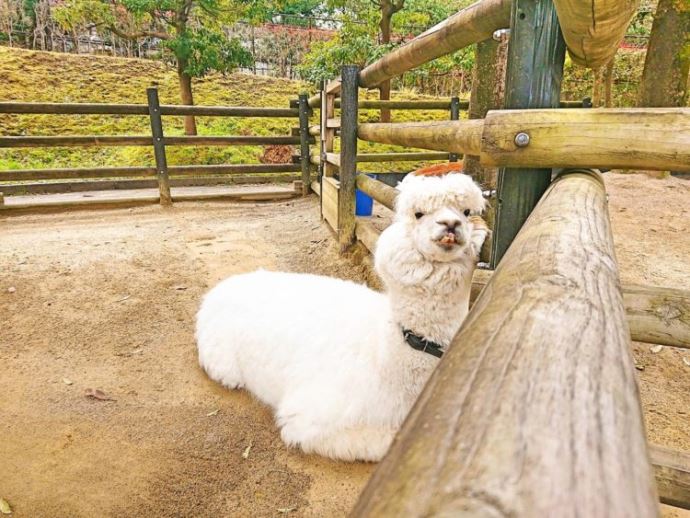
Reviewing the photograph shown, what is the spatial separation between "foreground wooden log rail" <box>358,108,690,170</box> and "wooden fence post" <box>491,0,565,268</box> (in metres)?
0.20

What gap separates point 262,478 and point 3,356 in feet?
6.90

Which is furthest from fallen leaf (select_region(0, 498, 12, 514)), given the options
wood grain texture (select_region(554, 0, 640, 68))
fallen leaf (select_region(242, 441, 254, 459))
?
wood grain texture (select_region(554, 0, 640, 68))

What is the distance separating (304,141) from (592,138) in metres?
6.77

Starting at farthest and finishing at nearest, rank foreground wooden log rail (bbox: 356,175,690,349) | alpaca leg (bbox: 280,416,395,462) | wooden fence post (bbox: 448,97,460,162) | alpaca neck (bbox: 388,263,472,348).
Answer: wooden fence post (bbox: 448,97,460,162) → alpaca leg (bbox: 280,416,395,462) → alpaca neck (bbox: 388,263,472,348) → foreground wooden log rail (bbox: 356,175,690,349)

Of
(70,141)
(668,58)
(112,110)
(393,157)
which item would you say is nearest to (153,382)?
(70,141)

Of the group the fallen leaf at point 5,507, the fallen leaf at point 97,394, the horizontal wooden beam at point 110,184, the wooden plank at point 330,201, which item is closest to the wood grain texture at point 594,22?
the fallen leaf at point 5,507

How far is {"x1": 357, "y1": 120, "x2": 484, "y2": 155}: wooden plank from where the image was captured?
75.6 inches

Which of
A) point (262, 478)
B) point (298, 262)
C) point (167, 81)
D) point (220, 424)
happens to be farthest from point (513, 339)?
point (167, 81)

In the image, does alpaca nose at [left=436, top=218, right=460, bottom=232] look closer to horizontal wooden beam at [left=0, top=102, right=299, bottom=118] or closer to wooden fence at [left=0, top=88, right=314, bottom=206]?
wooden fence at [left=0, top=88, right=314, bottom=206]

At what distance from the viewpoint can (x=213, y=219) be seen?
634cm

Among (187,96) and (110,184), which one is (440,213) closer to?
(110,184)

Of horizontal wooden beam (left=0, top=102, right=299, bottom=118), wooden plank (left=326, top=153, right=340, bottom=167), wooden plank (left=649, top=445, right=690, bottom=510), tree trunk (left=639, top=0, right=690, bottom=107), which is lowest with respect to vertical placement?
wooden plank (left=649, top=445, right=690, bottom=510)

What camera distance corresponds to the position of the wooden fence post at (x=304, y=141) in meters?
7.47

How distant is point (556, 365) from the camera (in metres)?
0.45
